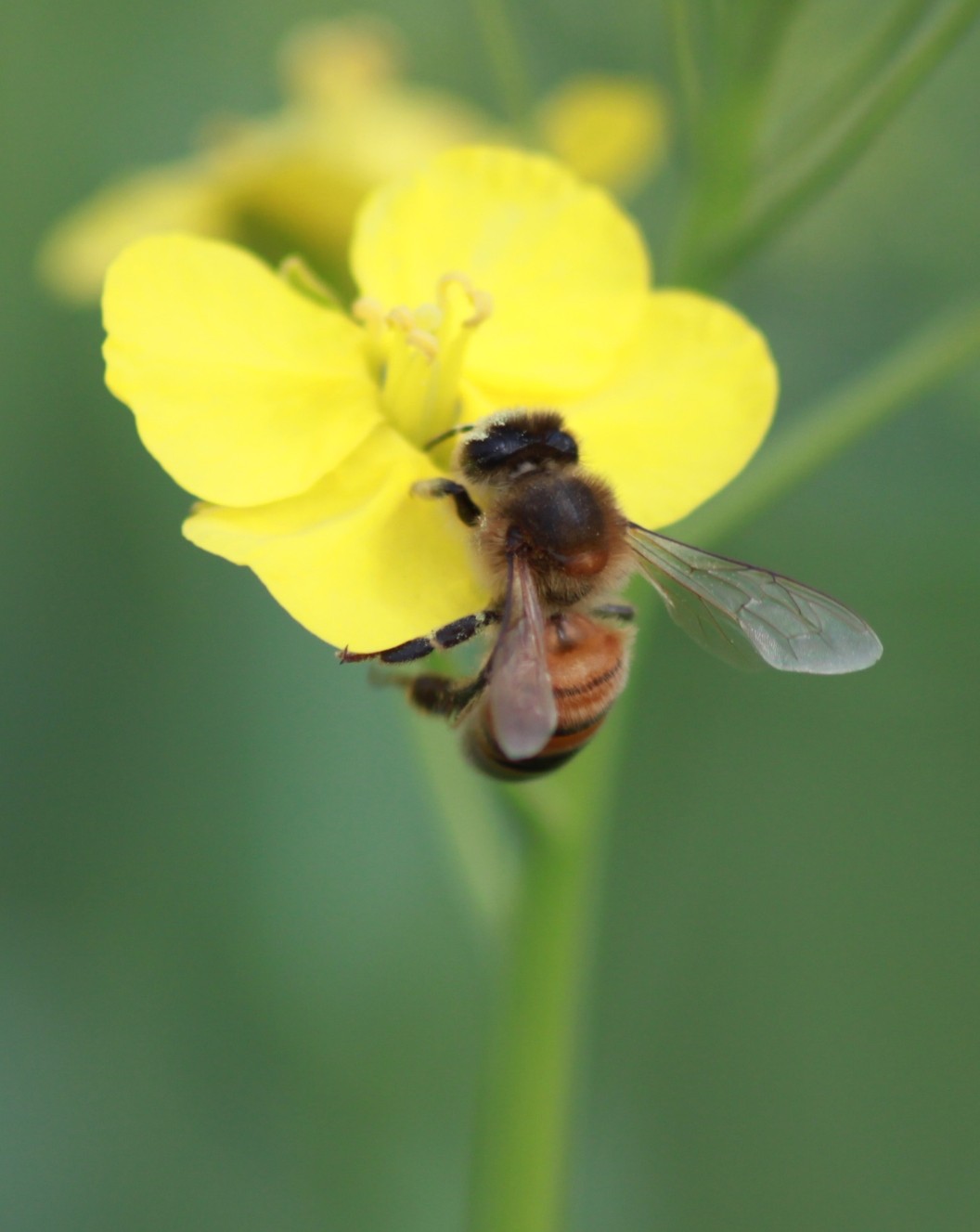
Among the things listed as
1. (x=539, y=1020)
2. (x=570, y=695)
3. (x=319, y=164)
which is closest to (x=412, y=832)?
(x=539, y=1020)

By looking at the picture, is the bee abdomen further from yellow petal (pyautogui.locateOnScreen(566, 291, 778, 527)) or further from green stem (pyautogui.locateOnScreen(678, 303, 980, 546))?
green stem (pyautogui.locateOnScreen(678, 303, 980, 546))

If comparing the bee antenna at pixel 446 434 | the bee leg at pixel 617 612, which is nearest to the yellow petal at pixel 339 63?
the bee antenna at pixel 446 434

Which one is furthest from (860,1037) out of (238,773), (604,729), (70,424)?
(70,424)

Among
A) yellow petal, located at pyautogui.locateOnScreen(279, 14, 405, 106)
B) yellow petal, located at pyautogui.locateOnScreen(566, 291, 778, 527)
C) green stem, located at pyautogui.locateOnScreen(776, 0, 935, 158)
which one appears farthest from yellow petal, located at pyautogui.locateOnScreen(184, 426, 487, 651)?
Answer: yellow petal, located at pyautogui.locateOnScreen(279, 14, 405, 106)

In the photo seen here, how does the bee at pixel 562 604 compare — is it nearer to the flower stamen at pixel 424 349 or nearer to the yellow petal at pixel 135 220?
the flower stamen at pixel 424 349

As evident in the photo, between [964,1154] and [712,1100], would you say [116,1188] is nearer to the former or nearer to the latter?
[712,1100]

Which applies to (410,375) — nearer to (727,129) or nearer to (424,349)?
(424,349)
